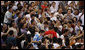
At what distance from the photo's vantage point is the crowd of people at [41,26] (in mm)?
7461

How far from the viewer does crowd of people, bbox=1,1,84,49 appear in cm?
746

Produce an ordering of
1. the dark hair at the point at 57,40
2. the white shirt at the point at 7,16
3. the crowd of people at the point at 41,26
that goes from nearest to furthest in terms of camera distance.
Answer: the crowd of people at the point at 41,26, the dark hair at the point at 57,40, the white shirt at the point at 7,16

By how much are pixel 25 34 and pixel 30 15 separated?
158 centimetres

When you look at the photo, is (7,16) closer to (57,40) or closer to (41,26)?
(41,26)

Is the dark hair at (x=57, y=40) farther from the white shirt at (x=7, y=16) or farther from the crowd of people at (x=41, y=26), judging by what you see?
the white shirt at (x=7, y=16)

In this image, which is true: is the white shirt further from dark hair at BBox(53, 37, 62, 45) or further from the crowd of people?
dark hair at BBox(53, 37, 62, 45)

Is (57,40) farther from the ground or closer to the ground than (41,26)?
closer to the ground

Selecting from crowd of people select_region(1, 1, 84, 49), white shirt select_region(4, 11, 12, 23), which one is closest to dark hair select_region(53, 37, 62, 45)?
crowd of people select_region(1, 1, 84, 49)

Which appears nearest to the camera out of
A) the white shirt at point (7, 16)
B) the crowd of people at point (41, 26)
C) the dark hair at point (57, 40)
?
the crowd of people at point (41, 26)

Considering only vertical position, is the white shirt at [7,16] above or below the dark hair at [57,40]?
above

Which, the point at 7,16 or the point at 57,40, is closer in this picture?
the point at 57,40

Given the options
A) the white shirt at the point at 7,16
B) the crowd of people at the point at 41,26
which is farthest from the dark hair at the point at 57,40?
the white shirt at the point at 7,16

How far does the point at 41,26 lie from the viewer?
8.95 m

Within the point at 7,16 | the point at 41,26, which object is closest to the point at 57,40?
the point at 41,26
